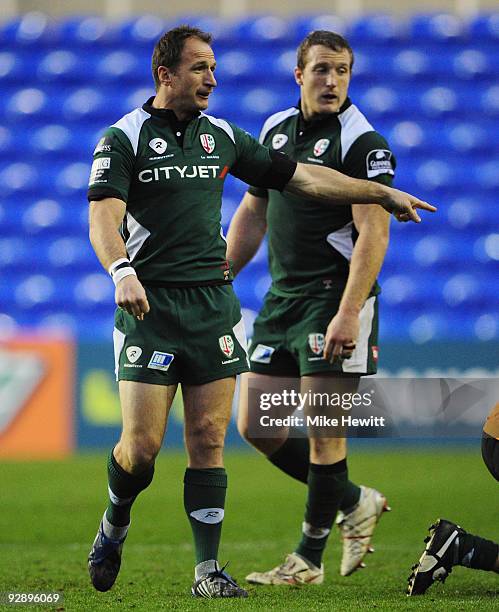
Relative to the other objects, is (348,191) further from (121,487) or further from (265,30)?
(265,30)

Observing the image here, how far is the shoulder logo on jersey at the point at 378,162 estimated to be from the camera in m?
4.91

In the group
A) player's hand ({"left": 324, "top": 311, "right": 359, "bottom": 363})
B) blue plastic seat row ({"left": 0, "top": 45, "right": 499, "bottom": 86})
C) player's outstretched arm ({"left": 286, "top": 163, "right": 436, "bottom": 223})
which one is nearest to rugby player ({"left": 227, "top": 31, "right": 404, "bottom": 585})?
player's hand ({"left": 324, "top": 311, "right": 359, "bottom": 363})

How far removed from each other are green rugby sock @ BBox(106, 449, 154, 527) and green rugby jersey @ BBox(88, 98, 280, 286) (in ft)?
2.29

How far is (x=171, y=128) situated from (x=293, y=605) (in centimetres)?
176

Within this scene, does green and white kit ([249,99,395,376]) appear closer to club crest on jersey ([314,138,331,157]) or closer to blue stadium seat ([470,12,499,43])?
club crest on jersey ([314,138,331,157])

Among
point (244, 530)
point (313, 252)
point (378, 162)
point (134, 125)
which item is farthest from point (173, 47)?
point (244, 530)

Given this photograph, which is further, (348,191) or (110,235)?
(348,191)

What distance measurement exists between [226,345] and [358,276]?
0.80 metres

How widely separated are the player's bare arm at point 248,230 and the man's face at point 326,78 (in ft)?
1.75

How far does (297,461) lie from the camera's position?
5297mm

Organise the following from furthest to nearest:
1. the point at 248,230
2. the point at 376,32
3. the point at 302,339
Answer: the point at 376,32 < the point at 248,230 < the point at 302,339

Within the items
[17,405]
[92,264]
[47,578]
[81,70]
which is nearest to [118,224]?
[47,578]

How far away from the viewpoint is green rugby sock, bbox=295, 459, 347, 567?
16.1ft

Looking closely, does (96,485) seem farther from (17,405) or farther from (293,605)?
(293,605)
